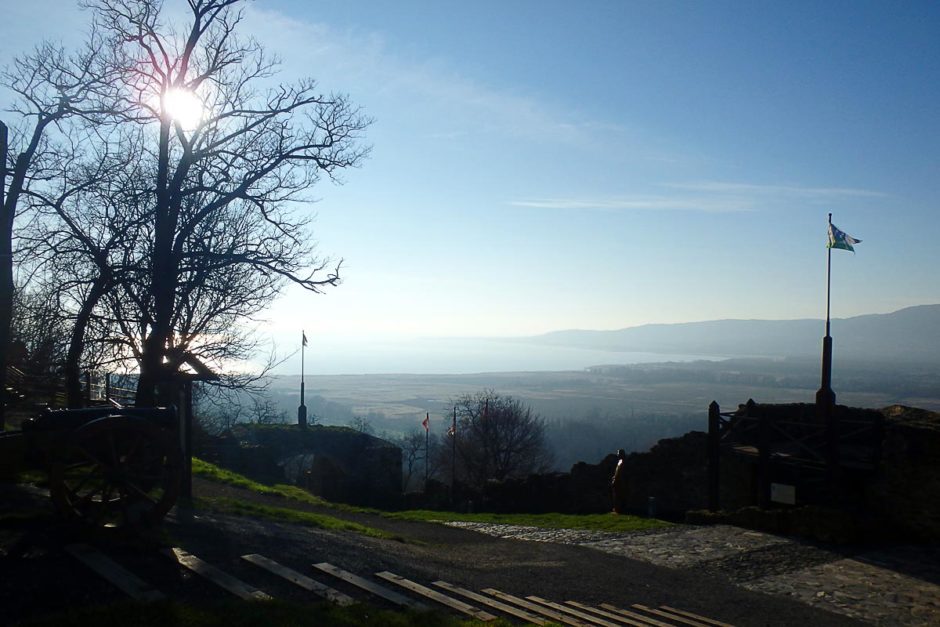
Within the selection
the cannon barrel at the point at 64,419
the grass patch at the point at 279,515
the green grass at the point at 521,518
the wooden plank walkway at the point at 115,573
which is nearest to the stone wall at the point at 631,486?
the green grass at the point at 521,518

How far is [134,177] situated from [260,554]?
990cm

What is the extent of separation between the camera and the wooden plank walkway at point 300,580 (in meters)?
6.49

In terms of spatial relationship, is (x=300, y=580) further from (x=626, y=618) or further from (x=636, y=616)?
(x=636, y=616)

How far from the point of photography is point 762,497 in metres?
16.4

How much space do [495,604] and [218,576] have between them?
8.85 feet

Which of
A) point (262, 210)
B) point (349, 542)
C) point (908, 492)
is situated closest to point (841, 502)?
point (908, 492)

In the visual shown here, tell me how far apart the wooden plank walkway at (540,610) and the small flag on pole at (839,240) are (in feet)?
44.4

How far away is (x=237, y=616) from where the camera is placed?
212 inches

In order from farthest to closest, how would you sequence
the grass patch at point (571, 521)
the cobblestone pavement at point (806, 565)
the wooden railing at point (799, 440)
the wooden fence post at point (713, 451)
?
the wooden fence post at point (713, 451) < the grass patch at point (571, 521) < the wooden railing at point (799, 440) < the cobblestone pavement at point (806, 565)

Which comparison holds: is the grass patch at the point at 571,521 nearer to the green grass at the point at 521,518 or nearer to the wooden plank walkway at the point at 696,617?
the green grass at the point at 521,518

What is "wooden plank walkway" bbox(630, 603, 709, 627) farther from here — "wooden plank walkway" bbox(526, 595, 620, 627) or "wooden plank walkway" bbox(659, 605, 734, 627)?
"wooden plank walkway" bbox(526, 595, 620, 627)

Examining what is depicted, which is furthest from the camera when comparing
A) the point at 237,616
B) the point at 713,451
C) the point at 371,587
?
the point at 713,451

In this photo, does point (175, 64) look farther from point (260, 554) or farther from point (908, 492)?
point (908, 492)

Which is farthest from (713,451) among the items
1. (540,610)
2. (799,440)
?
(540,610)
